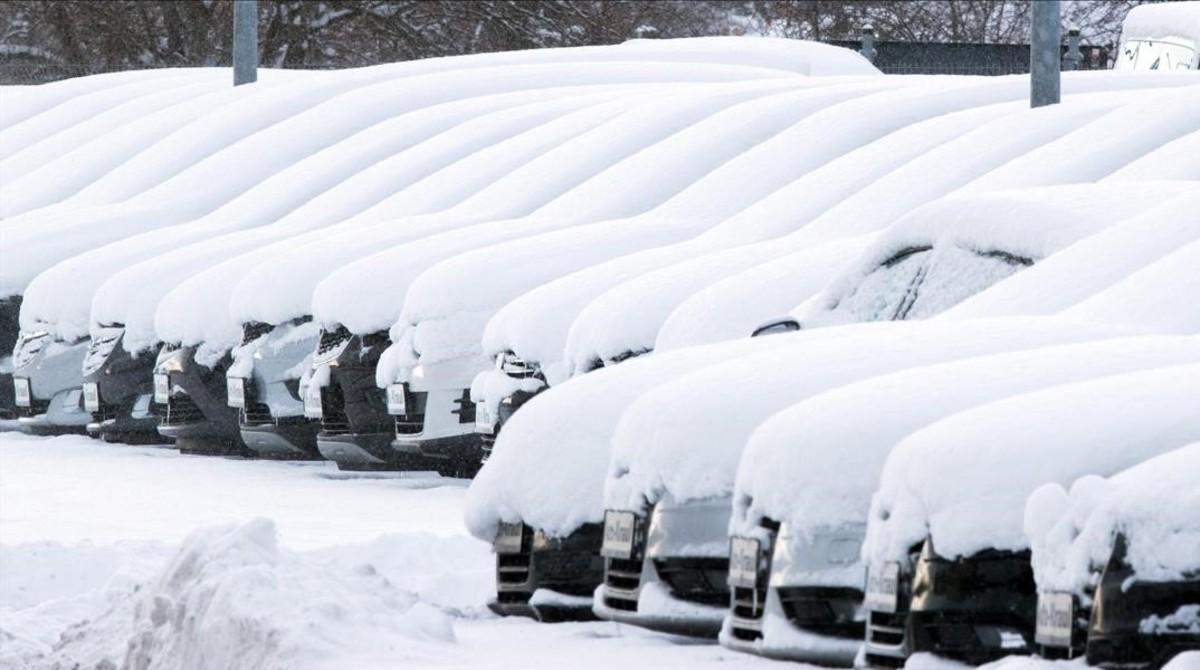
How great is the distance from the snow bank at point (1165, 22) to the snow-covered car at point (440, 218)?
24.3 feet

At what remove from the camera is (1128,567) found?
5613mm

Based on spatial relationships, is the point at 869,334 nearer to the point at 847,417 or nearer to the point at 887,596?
the point at 847,417

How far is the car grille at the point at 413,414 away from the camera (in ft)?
41.8

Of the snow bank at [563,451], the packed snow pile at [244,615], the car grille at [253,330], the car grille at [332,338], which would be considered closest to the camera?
the packed snow pile at [244,615]

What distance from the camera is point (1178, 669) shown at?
5.44 meters

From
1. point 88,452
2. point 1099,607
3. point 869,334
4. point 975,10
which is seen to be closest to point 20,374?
point 88,452

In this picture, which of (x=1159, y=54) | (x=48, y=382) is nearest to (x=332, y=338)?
(x=48, y=382)

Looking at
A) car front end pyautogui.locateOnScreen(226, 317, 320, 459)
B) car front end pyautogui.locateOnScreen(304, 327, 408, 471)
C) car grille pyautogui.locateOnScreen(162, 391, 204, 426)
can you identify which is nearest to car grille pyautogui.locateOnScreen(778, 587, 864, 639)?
car front end pyautogui.locateOnScreen(304, 327, 408, 471)

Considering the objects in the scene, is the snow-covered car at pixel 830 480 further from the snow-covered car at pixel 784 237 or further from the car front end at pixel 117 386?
the car front end at pixel 117 386

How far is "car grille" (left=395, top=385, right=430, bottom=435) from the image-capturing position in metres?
12.7

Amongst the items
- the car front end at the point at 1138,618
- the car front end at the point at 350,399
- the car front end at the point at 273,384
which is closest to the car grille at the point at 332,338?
the car front end at the point at 350,399

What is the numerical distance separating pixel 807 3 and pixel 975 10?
295cm

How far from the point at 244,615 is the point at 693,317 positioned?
329 centimetres

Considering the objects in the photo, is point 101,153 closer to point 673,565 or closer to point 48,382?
point 48,382
